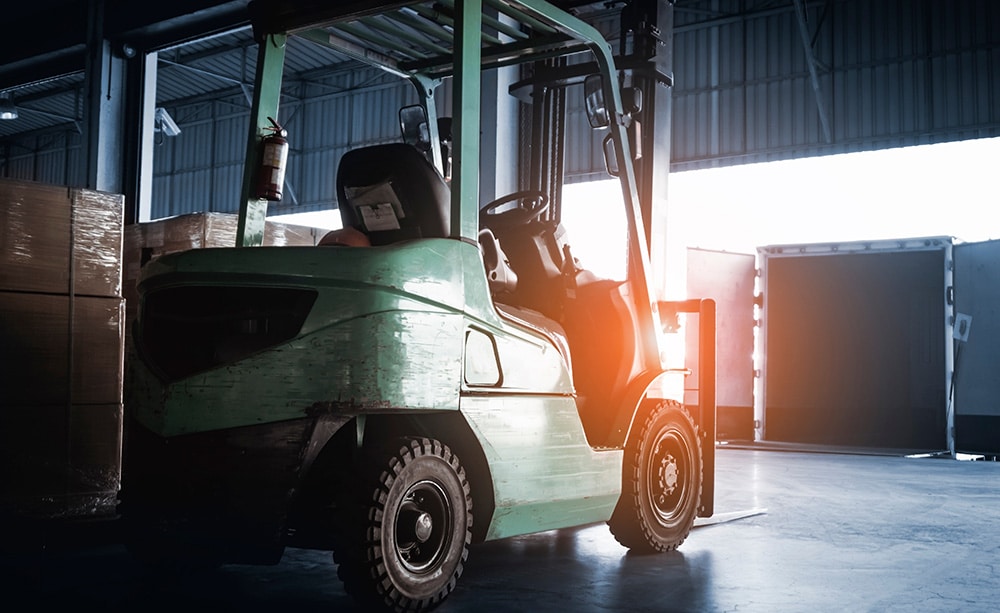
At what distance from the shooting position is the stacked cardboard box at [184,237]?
5758 mm

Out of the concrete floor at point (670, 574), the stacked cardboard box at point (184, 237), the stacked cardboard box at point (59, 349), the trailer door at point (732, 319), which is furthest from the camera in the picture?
the trailer door at point (732, 319)

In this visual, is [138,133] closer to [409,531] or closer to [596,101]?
[596,101]

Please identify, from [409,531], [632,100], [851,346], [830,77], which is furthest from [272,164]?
[830,77]

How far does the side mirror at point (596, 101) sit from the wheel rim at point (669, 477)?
1.48 meters

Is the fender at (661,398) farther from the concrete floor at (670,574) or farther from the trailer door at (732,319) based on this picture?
the trailer door at (732,319)

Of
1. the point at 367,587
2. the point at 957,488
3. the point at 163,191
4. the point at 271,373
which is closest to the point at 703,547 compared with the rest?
the point at 367,587

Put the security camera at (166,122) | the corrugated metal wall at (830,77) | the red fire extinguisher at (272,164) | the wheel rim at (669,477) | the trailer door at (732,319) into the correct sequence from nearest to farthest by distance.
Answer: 1. the red fire extinguisher at (272,164)
2. the wheel rim at (669,477)
3. the trailer door at (732,319)
4. the corrugated metal wall at (830,77)
5. the security camera at (166,122)

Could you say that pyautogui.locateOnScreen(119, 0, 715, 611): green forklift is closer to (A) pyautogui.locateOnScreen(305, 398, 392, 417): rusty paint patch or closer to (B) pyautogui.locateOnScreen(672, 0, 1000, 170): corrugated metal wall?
(A) pyautogui.locateOnScreen(305, 398, 392, 417): rusty paint patch

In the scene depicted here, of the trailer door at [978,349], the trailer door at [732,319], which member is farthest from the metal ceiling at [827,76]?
the trailer door at [732,319]

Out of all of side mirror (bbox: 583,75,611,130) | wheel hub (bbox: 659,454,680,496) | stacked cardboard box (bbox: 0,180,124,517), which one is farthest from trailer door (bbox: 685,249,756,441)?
stacked cardboard box (bbox: 0,180,124,517)

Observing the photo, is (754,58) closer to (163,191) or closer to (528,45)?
(528,45)

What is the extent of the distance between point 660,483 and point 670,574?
2.20ft

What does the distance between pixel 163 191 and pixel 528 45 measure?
80.5 feet

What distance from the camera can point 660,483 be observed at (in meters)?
4.73
